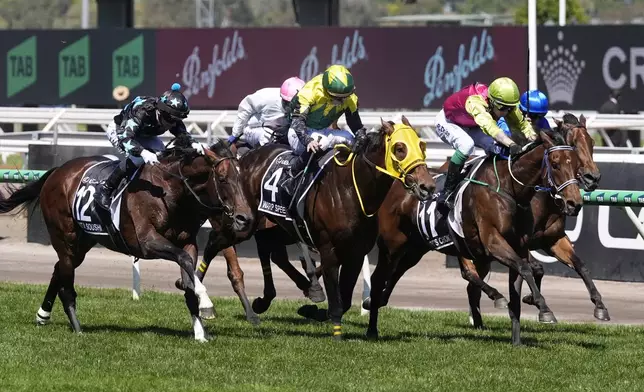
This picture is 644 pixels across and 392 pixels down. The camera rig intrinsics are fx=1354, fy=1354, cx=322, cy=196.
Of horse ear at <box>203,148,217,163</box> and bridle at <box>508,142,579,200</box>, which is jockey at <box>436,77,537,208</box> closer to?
bridle at <box>508,142,579,200</box>

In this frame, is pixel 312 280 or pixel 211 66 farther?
pixel 211 66

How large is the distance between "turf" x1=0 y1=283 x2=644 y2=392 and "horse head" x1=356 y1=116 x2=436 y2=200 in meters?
1.23

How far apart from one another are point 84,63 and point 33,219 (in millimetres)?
9616

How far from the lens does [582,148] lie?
32.7 ft

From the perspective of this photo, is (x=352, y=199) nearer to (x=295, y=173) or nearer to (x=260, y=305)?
(x=295, y=173)

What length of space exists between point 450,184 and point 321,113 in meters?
1.20

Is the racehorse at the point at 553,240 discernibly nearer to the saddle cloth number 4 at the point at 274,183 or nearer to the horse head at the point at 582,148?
the horse head at the point at 582,148

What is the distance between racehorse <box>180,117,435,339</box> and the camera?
9.95 m

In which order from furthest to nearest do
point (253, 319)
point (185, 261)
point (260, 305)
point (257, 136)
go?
1. point (257, 136)
2. point (260, 305)
3. point (253, 319)
4. point (185, 261)

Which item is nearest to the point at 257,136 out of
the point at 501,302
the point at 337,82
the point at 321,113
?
the point at 321,113

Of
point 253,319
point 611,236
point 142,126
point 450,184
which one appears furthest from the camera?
point 611,236

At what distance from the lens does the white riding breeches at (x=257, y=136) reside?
1261 cm

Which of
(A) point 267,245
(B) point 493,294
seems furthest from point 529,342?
(A) point 267,245

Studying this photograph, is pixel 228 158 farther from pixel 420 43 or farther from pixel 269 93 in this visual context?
pixel 420 43
